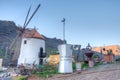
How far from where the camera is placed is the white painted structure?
33.0 metres

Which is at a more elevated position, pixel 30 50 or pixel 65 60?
pixel 30 50

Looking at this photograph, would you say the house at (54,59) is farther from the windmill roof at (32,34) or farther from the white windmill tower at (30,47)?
the windmill roof at (32,34)

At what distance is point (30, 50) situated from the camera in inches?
1309

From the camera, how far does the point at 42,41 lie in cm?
3481

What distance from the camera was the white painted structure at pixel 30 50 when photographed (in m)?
33.0

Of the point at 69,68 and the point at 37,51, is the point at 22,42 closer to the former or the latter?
the point at 37,51

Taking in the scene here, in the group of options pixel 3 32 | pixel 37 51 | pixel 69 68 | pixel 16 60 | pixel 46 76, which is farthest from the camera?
pixel 3 32

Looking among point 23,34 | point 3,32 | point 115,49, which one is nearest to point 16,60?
point 23,34

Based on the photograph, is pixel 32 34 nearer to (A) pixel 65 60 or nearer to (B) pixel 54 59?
(B) pixel 54 59

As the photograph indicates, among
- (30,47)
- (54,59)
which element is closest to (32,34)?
(30,47)

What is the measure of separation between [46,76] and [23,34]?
51.6ft

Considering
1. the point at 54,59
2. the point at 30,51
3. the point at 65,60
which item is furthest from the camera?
the point at 30,51

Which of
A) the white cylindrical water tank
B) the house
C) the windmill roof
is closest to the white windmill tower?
the windmill roof

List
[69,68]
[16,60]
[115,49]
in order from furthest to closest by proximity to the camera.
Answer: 1. [115,49]
2. [16,60]
3. [69,68]
